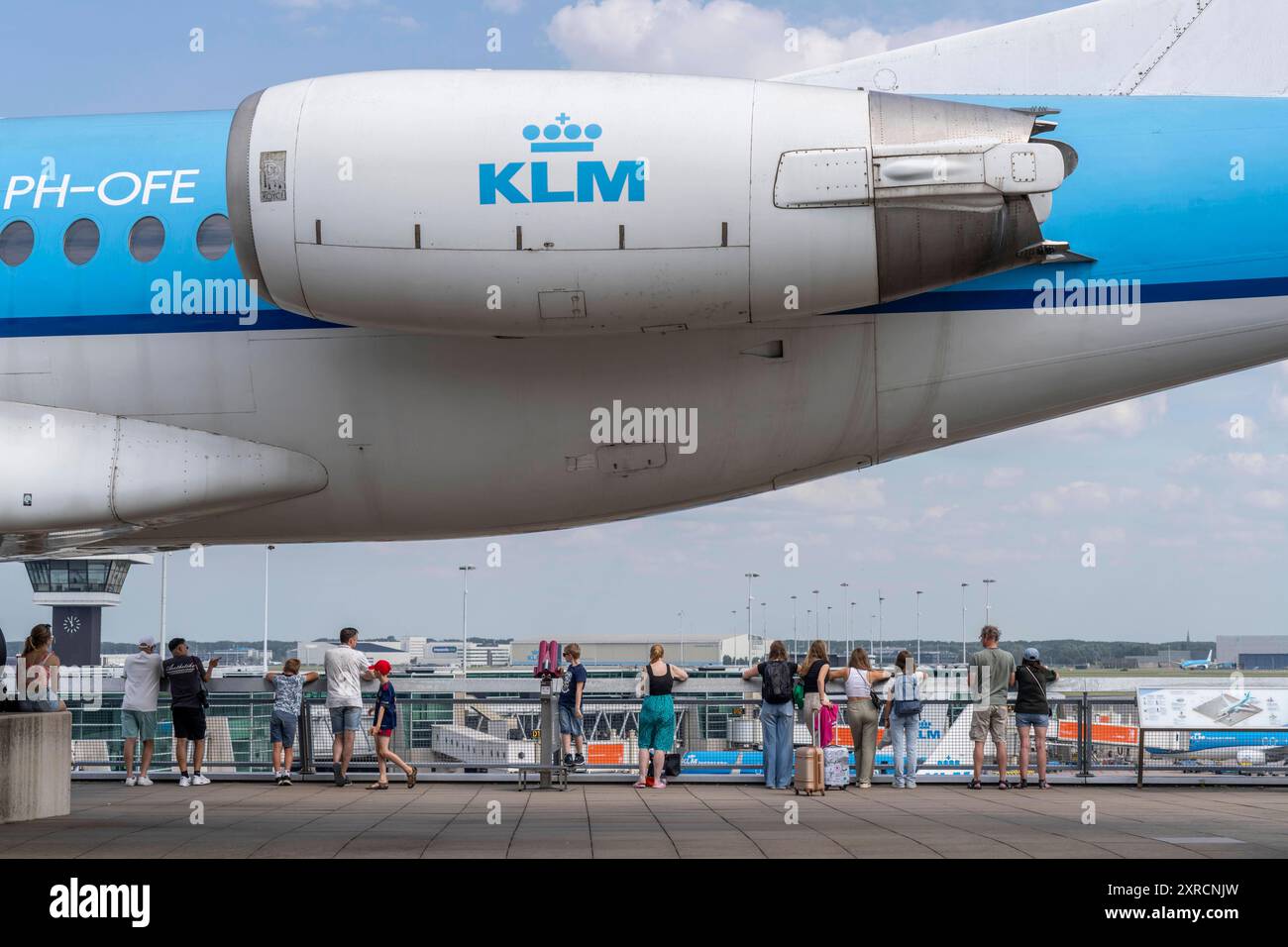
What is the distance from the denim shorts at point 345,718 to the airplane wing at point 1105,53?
10377 mm

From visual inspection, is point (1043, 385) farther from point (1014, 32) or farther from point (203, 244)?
point (203, 244)

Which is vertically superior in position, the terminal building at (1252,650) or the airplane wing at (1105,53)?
the airplane wing at (1105,53)

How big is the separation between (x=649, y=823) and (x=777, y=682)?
4195 mm

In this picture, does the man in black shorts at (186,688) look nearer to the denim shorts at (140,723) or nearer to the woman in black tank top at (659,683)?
the denim shorts at (140,723)

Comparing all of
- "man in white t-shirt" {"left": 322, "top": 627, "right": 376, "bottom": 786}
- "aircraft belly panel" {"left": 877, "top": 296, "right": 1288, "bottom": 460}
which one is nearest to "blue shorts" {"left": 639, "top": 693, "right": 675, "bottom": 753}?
"man in white t-shirt" {"left": 322, "top": 627, "right": 376, "bottom": 786}

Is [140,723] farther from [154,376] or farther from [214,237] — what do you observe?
[214,237]

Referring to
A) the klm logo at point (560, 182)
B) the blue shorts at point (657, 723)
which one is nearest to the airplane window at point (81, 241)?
the klm logo at point (560, 182)

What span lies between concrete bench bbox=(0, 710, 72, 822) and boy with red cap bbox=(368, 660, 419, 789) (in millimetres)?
4470

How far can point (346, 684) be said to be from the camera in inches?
647

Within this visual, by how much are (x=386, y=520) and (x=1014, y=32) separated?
5575mm

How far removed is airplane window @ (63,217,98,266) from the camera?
29.6 feet

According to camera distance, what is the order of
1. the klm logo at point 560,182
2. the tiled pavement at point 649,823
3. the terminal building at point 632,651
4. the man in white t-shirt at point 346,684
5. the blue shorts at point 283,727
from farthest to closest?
1. the terminal building at point 632,651
2. the blue shorts at point 283,727
3. the man in white t-shirt at point 346,684
4. the tiled pavement at point 649,823
5. the klm logo at point 560,182

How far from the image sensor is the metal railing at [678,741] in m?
17.9
